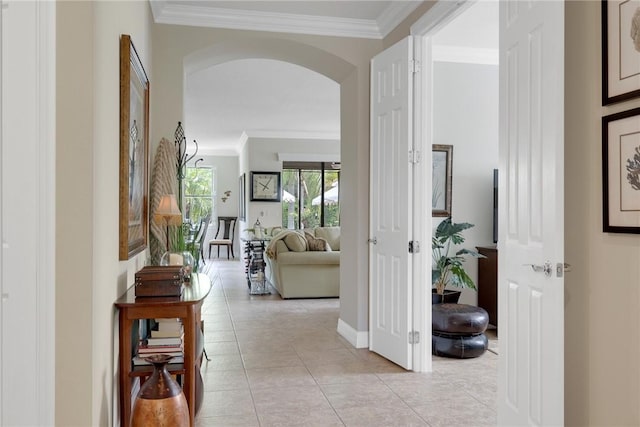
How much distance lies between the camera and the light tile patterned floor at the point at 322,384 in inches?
117

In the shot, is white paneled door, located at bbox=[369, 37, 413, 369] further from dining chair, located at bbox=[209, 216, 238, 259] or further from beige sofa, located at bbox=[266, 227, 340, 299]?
dining chair, located at bbox=[209, 216, 238, 259]

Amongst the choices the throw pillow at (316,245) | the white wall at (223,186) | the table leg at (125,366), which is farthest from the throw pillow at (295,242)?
the white wall at (223,186)

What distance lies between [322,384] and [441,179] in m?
2.53

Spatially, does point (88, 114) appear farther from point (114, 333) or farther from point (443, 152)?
point (443, 152)

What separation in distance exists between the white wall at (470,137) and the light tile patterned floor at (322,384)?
141cm

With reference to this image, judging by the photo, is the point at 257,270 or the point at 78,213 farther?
the point at 257,270

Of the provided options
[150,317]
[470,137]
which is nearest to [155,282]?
[150,317]

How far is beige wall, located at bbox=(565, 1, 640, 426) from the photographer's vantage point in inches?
75.9

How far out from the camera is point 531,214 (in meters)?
2.32

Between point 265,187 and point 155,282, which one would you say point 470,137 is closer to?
point 155,282

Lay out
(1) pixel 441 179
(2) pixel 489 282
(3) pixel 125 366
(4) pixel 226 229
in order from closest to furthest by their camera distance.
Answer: (3) pixel 125 366 → (2) pixel 489 282 → (1) pixel 441 179 → (4) pixel 226 229

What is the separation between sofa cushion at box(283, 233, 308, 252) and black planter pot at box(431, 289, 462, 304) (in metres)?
2.35

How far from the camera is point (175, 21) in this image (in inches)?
165

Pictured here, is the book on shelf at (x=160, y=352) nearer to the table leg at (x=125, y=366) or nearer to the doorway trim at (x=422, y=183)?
the table leg at (x=125, y=366)
